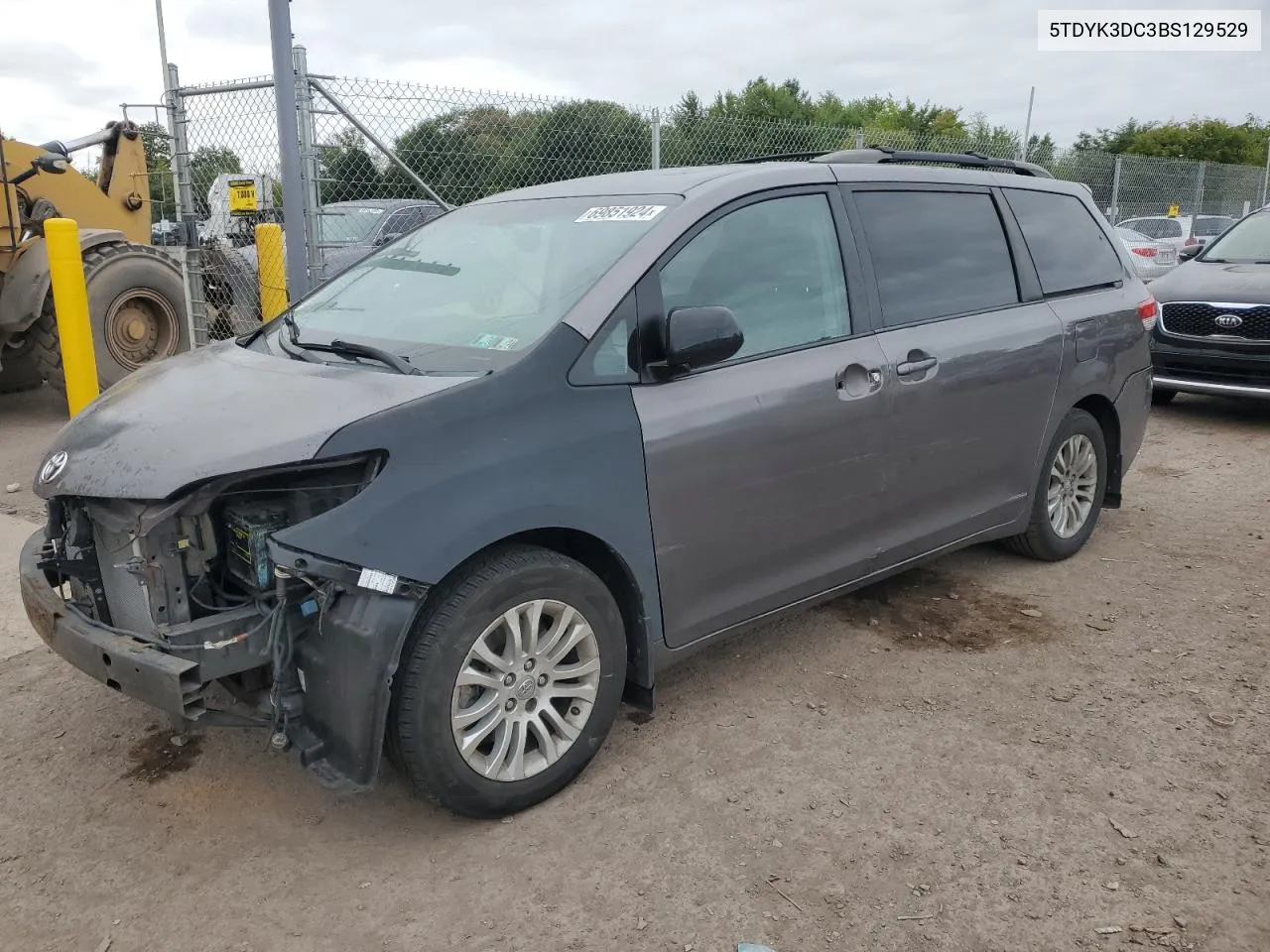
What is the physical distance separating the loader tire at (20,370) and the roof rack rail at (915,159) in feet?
24.6

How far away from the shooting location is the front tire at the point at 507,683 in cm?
273

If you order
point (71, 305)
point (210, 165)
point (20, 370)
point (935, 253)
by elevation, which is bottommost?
point (20, 370)

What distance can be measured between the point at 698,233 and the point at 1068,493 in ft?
8.82

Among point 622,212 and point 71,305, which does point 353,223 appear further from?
point 622,212

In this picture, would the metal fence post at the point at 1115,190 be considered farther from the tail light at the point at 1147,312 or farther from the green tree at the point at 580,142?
the tail light at the point at 1147,312

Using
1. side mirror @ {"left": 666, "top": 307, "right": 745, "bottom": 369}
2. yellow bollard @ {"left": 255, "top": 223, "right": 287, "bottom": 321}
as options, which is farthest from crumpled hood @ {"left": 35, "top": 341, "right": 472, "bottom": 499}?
yellow bollard @ {"left": 255, "top": 223, "right": 287, "bottom": 321}

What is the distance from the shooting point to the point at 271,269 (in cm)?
758

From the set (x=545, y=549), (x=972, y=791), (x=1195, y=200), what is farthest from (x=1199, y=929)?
(x=1195, y=200)

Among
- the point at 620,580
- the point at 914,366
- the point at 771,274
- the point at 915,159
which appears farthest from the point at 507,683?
the point at 915,159

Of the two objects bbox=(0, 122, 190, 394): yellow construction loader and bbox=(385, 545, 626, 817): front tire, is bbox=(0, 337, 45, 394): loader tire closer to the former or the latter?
bbox=(0, 122, 190, 394): yellow construction loader

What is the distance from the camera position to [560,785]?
10.1ft

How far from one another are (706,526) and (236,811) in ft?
5.51

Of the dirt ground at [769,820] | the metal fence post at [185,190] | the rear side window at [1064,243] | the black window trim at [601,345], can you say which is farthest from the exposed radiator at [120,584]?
the metal fence post at [185,190]

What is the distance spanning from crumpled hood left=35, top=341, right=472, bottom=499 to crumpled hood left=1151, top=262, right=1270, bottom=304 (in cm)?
739
